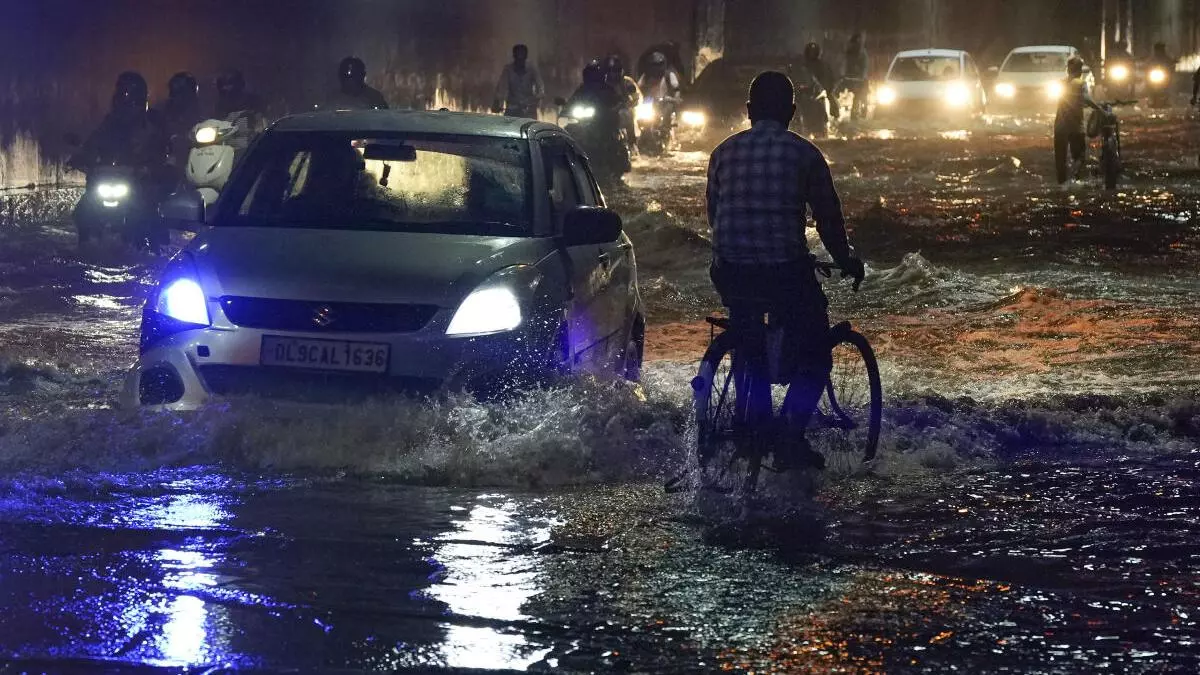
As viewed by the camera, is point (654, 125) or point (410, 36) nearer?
point (410, 36)

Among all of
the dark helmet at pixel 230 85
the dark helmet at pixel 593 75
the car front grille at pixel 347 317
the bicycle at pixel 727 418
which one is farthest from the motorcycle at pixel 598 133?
the bicycle at pixel 727 418

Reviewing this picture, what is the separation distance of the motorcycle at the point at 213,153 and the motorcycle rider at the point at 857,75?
22.8 m

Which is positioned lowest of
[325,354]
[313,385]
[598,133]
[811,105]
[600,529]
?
[600,529]

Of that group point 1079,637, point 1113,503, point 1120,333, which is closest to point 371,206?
point 1113,503

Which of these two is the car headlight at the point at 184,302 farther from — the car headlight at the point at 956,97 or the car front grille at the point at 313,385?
the car headlight at the point at 956,97

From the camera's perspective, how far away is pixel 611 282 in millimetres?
8898

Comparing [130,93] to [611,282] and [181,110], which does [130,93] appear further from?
[611,282]

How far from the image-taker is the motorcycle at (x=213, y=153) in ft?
57.0

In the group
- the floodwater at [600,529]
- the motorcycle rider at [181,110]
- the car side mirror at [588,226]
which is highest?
the motorcycle rider at [181,110]

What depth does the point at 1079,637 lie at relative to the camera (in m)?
5.23

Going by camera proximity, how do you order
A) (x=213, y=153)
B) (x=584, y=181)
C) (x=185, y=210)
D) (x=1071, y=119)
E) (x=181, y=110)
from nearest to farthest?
(x=185, y=210), (x=584, y=181), (x=213, y=153), (x=181, y=110), (x=1071, y=119)

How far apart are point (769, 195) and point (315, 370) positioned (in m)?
1.91

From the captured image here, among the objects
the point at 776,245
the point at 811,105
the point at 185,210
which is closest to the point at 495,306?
the point at 776,245

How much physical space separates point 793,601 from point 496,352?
2235 mm
